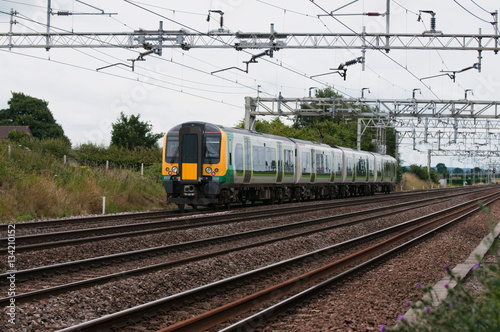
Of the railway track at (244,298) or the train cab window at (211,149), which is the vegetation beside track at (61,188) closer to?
the train cab window at (211,149)

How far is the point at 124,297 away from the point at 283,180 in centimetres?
1915

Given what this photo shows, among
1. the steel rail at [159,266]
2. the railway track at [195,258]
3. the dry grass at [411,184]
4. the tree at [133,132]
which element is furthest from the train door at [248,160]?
the dry grass at [411,184]

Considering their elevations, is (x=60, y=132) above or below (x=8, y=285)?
above

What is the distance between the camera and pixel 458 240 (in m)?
15.2

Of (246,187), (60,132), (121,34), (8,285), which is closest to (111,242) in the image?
(8,285)

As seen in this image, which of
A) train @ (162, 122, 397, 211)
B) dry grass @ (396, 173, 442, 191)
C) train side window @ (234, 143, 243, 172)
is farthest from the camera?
dry grass @ (396, 173, 442, 191)

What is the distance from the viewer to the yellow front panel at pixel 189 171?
68.5 ft

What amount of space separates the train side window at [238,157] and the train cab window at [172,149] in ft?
6.90

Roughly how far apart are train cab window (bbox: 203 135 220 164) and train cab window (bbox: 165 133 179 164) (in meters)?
1.05

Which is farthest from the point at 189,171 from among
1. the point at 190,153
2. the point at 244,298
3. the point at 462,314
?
the point at 462,314

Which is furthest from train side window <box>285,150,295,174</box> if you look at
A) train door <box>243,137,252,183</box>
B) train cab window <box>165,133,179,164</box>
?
train cab window <box>165,133,179,164</box>

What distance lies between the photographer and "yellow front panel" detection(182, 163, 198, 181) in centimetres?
2089

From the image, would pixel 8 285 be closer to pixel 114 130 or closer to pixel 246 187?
pixel 246 187

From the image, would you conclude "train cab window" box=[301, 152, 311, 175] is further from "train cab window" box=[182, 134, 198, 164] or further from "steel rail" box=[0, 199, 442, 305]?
"steel rail" box=[0, 199, 442, 305]
